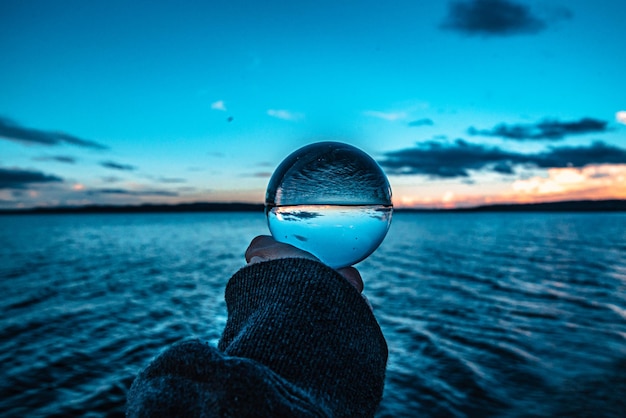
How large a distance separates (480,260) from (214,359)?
32.4 meters

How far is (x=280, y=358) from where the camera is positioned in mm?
1284

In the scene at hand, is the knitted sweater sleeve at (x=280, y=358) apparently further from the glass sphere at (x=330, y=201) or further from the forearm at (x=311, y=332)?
the glass sphere at (x=330, y=201)

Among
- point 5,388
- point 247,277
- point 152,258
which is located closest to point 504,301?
point 5,388

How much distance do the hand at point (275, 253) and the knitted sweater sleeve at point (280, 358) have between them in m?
0.07

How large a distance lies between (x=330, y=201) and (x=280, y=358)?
923mm

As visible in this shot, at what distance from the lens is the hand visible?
1.66 m

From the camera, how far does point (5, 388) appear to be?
9.50m

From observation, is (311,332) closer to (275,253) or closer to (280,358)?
(280,358)

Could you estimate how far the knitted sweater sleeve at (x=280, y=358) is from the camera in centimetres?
107

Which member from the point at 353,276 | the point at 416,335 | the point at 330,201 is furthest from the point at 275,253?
the point at 416,335

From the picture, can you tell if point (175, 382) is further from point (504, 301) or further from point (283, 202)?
point (504, 301)

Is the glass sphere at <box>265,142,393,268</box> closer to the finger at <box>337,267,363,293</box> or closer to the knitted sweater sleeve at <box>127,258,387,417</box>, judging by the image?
the finger at <box>337,267,363,293</box>

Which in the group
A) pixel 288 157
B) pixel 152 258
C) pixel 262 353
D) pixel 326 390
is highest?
pixel 288 157

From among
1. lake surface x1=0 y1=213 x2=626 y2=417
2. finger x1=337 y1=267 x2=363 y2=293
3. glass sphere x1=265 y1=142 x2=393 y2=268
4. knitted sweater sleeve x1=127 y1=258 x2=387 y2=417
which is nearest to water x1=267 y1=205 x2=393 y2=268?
glass sphere x1=265 y1=142 x2=393 y2=268
